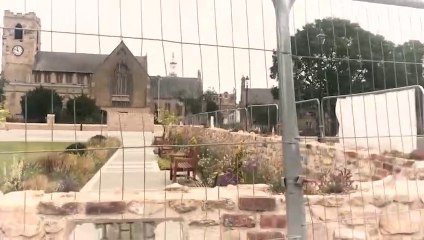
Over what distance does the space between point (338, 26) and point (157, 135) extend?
1.35m

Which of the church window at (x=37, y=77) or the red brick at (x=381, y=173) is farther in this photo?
the red brick at (x=381, y=173)

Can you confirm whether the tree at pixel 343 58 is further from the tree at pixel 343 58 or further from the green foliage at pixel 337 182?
the green foliage at pixel 337 182

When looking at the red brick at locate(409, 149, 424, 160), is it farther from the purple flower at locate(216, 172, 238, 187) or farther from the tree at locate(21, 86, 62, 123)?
the tree at locate(21, 86, 62, 123)

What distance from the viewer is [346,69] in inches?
103

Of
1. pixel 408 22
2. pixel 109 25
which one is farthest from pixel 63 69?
pixel 408 22

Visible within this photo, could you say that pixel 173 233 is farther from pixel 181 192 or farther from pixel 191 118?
pixel 191 118

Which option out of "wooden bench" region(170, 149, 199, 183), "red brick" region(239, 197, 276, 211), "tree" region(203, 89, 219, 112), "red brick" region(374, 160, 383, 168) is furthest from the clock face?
"wooden bench" region(170, 149, 199, 183)

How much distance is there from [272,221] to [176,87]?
0.96m

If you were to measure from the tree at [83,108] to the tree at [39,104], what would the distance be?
0.06 m

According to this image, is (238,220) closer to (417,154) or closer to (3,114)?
(3,114)

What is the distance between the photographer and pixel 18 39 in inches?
67.9

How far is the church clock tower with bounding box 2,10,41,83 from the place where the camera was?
5.18ft

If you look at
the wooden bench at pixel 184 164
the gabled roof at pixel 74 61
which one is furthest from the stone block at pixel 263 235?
the wooden bench at pixel 184 164

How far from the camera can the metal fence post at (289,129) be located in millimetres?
1491
